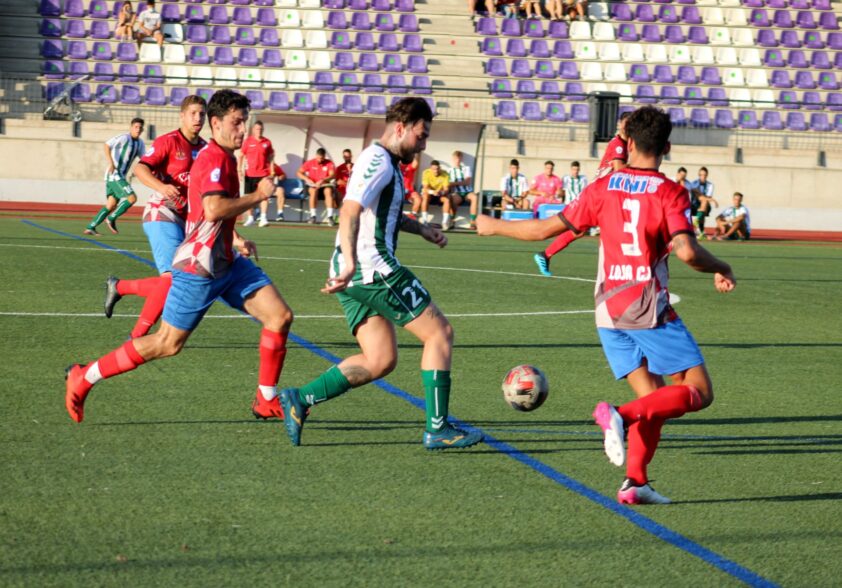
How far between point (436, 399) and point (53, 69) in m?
26.6

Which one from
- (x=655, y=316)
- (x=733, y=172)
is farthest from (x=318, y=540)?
(x=733, y=172)

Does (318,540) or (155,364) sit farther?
(155,364)

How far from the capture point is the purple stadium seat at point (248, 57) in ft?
105

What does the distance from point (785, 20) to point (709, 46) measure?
9.89 feet

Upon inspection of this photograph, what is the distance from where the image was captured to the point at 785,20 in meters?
36.7

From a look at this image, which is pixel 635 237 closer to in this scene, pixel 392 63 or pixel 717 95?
pixel 392 63

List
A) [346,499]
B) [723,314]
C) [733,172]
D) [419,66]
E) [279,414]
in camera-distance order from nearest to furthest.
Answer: [346,499] < [279,414] < [723,314] < [733,172] < [419,66]

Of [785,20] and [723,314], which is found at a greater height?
[785,20]

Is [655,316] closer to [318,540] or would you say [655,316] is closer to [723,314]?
[318,540]

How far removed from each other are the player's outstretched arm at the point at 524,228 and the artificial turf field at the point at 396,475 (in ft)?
3.80

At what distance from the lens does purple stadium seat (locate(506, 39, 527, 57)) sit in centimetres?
3388

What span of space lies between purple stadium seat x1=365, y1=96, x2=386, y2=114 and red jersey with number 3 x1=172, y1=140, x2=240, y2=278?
2409 centimetres

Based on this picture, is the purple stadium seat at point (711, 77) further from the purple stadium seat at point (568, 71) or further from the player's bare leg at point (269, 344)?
the player's bare leg at point (269, 344)

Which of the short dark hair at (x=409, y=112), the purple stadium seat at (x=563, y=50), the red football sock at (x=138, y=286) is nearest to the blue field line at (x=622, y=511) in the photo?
the short dark hair at (x=409, y=112)
